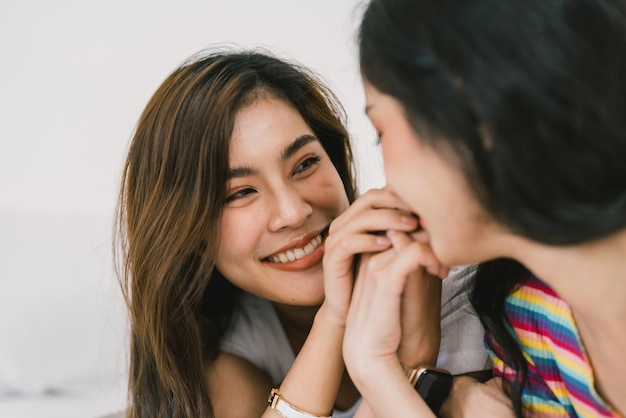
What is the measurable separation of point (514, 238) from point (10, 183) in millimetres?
1680

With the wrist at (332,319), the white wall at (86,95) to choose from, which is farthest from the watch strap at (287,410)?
the white wall at (86,95)

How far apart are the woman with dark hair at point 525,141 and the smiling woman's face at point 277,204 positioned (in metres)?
0.39

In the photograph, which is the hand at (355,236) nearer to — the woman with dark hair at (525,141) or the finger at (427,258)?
the finger at (427,258)

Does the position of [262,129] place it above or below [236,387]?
above

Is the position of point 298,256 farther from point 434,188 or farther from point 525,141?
point 525,141

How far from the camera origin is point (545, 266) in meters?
0.86

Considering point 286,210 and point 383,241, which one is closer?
point 383,241

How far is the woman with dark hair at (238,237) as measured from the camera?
123 cm

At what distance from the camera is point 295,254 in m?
1.31

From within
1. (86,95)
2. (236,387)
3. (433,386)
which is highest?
(86,95)

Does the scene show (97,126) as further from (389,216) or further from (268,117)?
(389,216)

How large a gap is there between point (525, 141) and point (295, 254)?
2.12 feet

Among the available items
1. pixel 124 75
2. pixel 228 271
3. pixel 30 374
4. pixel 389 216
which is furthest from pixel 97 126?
pixel 389 216

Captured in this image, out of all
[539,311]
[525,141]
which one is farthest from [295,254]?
[525,141]
